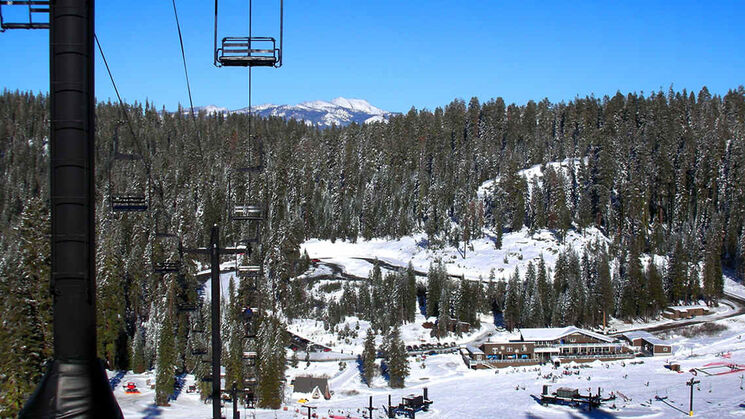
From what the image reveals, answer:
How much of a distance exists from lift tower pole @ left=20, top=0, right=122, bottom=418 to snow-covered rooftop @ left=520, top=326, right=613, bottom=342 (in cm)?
7158

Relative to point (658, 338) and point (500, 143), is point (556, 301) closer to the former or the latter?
point (658, 338)

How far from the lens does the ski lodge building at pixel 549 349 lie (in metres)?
69.9

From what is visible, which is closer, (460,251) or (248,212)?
(248,212)

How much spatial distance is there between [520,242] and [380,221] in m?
26.6

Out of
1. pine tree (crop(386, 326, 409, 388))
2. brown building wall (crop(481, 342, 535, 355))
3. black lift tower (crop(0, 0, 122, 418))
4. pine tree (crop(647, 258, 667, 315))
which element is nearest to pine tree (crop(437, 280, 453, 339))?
brown building wall (crop(481, 342, 535, 355))

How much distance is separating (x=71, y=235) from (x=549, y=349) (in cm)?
7215

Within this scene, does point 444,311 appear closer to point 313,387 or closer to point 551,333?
point 551,333

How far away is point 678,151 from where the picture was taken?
408 ft

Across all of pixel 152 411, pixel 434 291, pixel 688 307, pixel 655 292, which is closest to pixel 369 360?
pixel 152 411

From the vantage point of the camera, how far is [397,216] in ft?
395

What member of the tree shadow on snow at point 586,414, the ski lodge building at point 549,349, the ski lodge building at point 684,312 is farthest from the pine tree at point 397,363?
the ski lodge building at point 684,312

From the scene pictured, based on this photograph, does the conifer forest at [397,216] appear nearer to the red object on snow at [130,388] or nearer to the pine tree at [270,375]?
the pine tree at [270,375]

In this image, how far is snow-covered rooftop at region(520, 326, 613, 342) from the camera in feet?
241

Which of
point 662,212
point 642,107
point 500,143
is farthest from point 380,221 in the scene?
point 642,107
